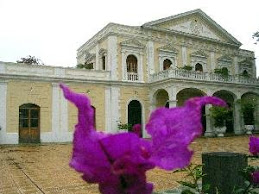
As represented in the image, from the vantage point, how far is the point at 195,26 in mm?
25875

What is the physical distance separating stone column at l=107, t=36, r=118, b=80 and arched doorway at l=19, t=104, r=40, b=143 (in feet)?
17.8

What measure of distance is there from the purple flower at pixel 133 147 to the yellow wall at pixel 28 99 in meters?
18.5

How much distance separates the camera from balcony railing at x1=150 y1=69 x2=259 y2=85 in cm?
2041

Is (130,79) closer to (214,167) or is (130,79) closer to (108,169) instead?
(214,167)

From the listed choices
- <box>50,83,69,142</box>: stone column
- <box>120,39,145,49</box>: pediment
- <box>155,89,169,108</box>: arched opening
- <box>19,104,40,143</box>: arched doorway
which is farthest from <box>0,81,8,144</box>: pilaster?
<box>155,89,169,108</box>: arched opening

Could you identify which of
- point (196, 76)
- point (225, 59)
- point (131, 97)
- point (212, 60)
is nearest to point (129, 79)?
point (131, 97)

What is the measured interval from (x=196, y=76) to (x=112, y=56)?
5.84 m

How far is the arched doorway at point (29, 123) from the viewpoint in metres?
18.3

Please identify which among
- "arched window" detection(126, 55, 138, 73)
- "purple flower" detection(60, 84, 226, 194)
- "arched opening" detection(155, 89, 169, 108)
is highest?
"arched window" detection(126, 55, 138, 73)

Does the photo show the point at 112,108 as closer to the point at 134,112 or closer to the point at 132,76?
the point at 134,112

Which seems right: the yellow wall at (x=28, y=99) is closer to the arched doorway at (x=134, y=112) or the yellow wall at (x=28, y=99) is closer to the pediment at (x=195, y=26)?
the arched doorway at (x=134, y=112)

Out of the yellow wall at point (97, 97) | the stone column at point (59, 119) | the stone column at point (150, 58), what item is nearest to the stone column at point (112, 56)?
the yellow wall at point (97, 97)

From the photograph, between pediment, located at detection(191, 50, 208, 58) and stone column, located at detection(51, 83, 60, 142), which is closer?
stone column, located at detection(51, 83, 60, 142)

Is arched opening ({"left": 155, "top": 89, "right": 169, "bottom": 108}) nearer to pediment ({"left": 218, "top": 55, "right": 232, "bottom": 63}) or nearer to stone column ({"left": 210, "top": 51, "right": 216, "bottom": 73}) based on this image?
stone column ({"left": 210, "top": 51, "right": 216, "bottom": 73})
